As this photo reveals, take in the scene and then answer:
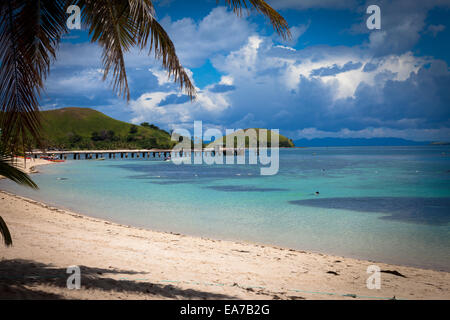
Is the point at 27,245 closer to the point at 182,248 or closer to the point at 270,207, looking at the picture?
the point at 182,248

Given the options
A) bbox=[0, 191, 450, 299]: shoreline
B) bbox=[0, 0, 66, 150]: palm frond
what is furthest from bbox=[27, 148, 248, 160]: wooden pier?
bbox=[0, 0, 66, 150]: palm frond

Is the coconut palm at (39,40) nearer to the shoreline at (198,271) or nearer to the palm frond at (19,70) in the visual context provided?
the palm frond at (19,70)

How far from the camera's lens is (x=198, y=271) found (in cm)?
561

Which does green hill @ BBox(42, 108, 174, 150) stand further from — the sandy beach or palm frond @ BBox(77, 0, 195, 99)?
palm frond @ BBox(77, 0, 195, 99)

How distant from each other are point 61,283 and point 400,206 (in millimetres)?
18718

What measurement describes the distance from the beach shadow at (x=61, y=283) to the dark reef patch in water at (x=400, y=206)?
43.6 feet

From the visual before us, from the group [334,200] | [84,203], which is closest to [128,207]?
[84,203]

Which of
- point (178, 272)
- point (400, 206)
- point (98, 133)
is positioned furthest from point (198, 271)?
point (98, 133)

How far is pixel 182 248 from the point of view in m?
7.83

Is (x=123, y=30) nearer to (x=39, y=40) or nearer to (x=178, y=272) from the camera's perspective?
(x=39, y=40)

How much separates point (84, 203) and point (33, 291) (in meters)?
15.1

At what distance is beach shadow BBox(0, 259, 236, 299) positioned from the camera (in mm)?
3527

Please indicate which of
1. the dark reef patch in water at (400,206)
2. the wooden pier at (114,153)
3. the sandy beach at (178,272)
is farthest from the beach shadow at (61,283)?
the wooden pier at (114,153)

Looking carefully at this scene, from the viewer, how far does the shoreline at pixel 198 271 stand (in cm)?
429
